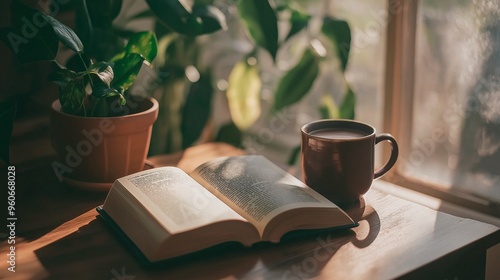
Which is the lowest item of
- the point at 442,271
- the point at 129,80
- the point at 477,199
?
the point at 477,199

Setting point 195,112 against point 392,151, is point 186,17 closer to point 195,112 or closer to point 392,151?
point 195,112

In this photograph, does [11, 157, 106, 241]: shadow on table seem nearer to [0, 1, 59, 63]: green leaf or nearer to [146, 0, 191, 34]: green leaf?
[0, 1, 59, 63]: green leaf

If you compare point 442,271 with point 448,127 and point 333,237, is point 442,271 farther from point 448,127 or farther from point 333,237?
point 448,127

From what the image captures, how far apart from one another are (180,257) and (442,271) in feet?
1.11

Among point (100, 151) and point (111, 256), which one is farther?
point (100, 151)

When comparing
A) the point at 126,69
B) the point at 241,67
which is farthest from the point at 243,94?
the point at 126,69

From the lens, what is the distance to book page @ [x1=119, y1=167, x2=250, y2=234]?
Answer: 869 millimetres

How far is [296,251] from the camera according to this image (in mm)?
894

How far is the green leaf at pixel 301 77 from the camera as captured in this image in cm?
136

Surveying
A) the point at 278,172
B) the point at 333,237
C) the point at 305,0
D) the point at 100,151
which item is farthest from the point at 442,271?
the point at 305,0

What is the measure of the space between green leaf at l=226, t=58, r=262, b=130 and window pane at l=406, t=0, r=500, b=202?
0.34 m

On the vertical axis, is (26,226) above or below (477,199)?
above

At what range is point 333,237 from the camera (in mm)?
934

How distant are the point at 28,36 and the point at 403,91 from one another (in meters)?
0.77
